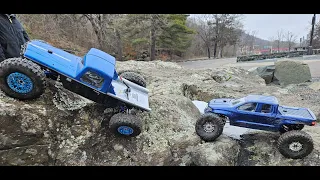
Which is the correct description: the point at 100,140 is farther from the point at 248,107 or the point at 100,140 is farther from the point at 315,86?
the point at 315,86

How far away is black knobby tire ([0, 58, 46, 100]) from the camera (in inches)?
171

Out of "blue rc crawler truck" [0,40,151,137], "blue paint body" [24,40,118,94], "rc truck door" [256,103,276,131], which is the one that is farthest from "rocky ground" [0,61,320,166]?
"blue paint body" [24,40,118,94]

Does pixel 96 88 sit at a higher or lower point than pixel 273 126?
higher

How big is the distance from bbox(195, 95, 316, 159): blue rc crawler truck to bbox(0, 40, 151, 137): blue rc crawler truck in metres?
1.35

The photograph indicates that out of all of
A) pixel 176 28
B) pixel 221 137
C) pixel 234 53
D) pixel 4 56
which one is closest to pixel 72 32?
pixel 176 28

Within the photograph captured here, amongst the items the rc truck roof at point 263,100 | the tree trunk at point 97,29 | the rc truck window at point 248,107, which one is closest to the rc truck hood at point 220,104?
the rc truck window at point 248,107

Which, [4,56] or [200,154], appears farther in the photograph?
[4,56]

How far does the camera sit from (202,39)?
52.2 m

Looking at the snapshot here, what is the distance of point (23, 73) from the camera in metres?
4.40

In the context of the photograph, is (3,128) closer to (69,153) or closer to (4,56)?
(69,153)

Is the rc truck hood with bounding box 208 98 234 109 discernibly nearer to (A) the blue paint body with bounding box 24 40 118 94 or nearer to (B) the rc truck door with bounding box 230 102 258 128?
(B) the rc truck door with bounding box 230 102 258 128

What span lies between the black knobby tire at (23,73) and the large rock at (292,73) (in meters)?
11.8

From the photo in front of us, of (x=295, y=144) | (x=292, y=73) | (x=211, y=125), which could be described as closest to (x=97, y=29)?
(x=292, y=73)
